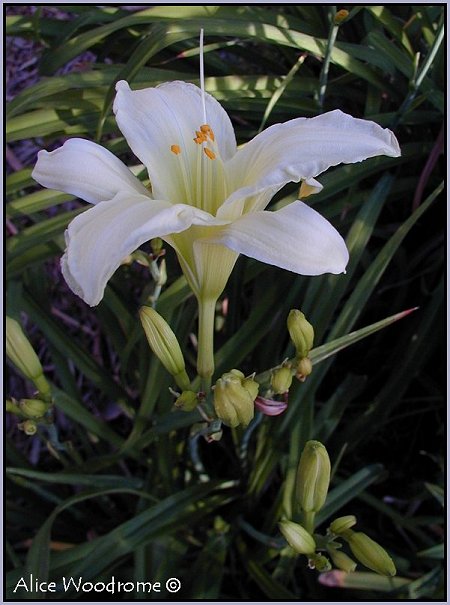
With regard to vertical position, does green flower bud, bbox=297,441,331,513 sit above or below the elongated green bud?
below

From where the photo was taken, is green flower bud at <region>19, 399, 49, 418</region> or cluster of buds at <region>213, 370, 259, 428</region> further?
green flower bud at <region>19, 399, 49, 418</region>

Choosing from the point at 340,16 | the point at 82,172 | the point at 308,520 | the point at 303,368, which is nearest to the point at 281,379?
Answer: the point at 303,368

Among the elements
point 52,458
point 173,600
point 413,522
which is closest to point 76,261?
point 173,600

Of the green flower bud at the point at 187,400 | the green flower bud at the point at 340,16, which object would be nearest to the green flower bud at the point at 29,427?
the green flower bud at the point at 187,400

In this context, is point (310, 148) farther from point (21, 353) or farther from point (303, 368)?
point (21, 353)

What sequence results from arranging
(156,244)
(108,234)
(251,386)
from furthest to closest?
(156,244) → (251,386) → (108,234)

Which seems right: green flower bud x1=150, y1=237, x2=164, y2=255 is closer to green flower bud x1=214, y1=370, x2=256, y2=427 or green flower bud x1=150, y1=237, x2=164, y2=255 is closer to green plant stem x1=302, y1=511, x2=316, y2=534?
green flower bud x1=214, y1=370, x2=256, y2=427

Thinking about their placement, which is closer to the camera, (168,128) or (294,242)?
(294,242)

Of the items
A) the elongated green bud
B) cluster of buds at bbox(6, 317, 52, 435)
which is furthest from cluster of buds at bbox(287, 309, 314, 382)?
cluster of buds at bbox(6, 317, 52, 435)
